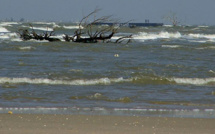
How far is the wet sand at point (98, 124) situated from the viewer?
6223 mm

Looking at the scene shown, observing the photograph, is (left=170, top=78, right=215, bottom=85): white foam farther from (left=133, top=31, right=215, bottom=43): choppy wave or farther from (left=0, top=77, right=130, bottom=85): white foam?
(left=133, top=31, right=215, bottom=43): choppy wave

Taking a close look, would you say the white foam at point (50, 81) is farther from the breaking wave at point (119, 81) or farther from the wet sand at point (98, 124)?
the wet sand at point (98, 124)

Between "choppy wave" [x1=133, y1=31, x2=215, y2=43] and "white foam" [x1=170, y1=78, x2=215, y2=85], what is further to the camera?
"choppy wave" [x1=133, y1=31, x2=215, y2=43]

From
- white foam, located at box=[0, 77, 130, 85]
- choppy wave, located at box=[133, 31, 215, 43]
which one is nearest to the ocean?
white foam, located at box=[0, 77, 130, 85]

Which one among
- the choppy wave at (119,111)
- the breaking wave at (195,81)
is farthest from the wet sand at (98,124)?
the breaking wave at (195,81)

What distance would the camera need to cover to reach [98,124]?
6754mm

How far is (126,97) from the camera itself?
962 cm

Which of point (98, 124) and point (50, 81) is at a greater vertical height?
point (98, 124)

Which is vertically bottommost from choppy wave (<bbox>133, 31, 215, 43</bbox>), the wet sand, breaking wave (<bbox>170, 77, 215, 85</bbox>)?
choppy wave (<bbox>133, 31, 215, 43</bbox>)

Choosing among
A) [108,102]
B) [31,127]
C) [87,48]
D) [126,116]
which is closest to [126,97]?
[108,102]

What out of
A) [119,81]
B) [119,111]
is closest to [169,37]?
[119,81]

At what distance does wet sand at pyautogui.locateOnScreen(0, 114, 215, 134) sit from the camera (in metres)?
6.22

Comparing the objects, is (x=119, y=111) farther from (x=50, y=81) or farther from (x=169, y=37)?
(x=169, y=37)

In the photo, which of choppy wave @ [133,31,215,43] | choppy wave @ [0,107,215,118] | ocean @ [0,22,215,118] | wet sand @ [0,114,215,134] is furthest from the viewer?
choppy wave @ [133,31,215,43]
